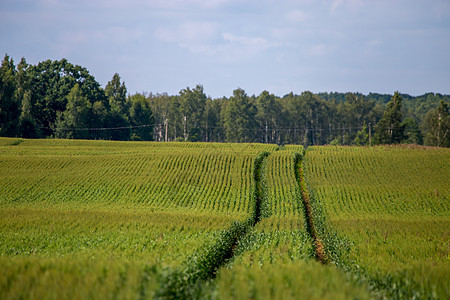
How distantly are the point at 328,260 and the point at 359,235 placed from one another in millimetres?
2541

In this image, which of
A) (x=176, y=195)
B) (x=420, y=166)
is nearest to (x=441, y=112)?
(x=420, y=166)

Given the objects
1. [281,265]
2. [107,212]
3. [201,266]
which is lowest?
[107,212]

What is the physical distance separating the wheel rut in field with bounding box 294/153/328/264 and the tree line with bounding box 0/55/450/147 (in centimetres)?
4126

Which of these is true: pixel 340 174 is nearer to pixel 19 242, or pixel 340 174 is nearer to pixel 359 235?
pixel 359 235

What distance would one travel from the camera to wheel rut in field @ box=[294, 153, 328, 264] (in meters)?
24.2

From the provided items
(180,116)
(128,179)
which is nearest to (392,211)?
(128,179)

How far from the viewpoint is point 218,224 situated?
87.3 feet

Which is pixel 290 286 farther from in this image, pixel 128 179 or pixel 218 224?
pixel 128 179

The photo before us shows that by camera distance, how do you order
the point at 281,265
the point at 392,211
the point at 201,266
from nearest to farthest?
the point at 281,265 < the point at 201,266 < the point at 392,211

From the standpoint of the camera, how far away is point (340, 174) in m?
50.1

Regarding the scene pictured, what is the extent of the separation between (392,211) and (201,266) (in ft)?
84.5

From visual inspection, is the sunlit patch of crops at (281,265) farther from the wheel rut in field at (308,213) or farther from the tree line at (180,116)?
the tree line at (180,116)

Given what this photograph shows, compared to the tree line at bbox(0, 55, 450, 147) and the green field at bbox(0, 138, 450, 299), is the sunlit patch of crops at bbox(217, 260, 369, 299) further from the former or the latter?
the tree line at bbox(0, 55, 450, 147)

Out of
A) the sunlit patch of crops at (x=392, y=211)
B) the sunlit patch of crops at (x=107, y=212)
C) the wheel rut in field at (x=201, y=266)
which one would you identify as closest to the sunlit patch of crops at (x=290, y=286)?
the wheel rut in field at (x=201, y=266)
